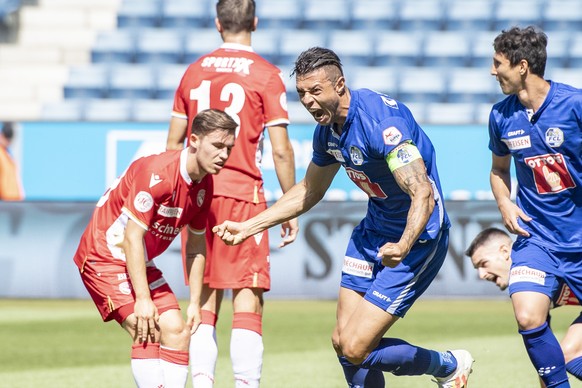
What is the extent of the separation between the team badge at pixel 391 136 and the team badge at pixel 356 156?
190mm

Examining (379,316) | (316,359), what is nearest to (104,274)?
(379,316)

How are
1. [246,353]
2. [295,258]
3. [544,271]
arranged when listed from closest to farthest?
[544,271] → [246,353] → [295,258]

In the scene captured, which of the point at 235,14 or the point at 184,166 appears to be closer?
the point at 184,166

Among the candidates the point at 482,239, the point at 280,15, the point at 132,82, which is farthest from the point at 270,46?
the point at 482,239

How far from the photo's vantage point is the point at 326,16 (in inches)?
717

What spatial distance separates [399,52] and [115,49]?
4974mm

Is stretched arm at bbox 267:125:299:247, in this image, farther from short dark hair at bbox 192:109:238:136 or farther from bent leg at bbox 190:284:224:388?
short dark hair at bbox 192:109:238:136

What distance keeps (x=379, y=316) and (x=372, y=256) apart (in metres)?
0.37

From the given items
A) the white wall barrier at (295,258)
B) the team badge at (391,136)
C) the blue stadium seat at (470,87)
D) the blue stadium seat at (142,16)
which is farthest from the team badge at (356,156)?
the blue stadium seat at (142,16)

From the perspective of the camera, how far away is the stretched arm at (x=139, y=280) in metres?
5.32

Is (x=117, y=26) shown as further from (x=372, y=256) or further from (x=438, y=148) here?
(x=372, y=256)

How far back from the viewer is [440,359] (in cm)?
581

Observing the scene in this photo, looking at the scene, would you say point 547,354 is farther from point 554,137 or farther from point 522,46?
point 522,46

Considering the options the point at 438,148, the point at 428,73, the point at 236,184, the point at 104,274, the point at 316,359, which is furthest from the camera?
the point at 428,73
